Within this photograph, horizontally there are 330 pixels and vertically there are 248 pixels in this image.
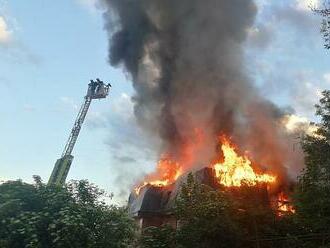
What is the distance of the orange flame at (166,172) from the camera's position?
1459 inches

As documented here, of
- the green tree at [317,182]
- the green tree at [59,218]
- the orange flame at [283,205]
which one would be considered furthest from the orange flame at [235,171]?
the green tree at [59,218]

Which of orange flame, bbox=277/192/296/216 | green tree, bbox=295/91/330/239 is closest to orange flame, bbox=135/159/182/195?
orange flame, bbox=277/192/296/216

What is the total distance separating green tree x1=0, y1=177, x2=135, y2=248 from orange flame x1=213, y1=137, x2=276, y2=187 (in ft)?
40.1

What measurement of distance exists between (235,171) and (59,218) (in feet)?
60.3

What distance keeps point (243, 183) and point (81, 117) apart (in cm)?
2512

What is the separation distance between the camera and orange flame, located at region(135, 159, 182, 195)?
3706 centimetres

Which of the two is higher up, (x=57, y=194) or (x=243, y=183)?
(x=243, y=183)

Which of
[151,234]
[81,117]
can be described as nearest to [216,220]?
[151,234]

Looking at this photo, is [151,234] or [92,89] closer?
[151,234]

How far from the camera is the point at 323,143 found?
2270 centimetres

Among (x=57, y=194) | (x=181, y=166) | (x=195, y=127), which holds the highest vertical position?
(x=195, y=127)

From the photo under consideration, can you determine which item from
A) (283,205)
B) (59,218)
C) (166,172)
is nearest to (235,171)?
(283,205)

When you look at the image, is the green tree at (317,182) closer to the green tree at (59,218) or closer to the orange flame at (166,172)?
Answer: the green tree at (59,218)

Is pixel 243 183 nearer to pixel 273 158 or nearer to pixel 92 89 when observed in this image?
pixel 273 158
